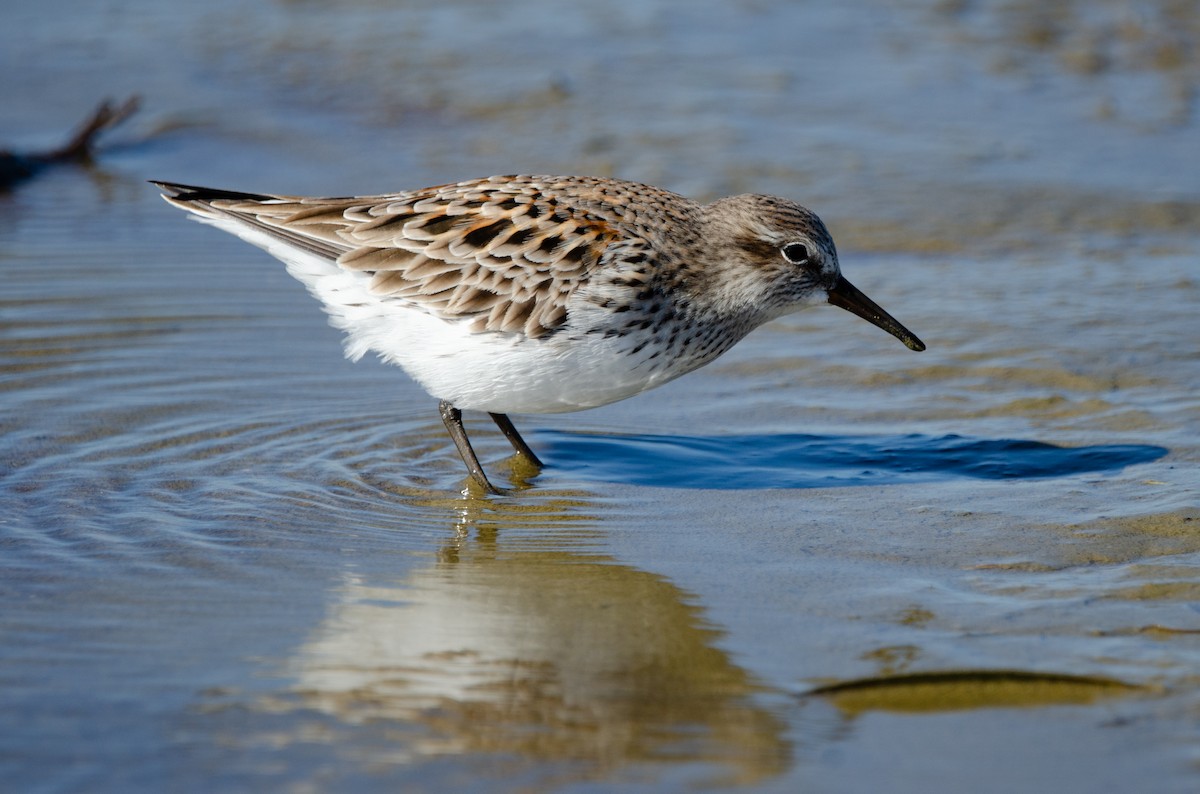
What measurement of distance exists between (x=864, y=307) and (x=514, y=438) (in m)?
1.95

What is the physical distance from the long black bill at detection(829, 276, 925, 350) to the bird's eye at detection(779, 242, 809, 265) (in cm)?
31

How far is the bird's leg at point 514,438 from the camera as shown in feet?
24.9

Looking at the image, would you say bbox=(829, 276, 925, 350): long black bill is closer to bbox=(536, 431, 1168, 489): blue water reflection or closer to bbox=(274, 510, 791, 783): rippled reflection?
bbox=(536, 431, 1168, 489): blue water reflection

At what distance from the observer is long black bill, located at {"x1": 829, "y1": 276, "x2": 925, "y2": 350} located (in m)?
7.66

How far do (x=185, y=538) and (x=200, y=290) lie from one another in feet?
13.0

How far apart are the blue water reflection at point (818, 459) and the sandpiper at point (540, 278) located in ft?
1.39

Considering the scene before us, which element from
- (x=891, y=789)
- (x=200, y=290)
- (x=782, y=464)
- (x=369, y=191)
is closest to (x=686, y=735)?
(x=891, y=789)

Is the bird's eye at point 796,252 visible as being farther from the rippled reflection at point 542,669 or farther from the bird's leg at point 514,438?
the rippled reflection at point 542,669

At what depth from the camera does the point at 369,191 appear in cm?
1202

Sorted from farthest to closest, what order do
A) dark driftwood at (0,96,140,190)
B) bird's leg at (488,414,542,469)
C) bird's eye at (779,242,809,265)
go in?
1. dark driftwood at (0,96,140,190)
2. bird's leg at (488,414,542,469)
3. bird's eye at (779,242,809,265)

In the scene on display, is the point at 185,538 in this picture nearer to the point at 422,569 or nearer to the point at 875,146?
the point at 422,569

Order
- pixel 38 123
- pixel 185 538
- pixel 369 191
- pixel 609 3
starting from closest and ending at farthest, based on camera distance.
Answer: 1. pixel 185 538
2. pixel 369 191
3. pixel 38 123
4. pixel 609 3

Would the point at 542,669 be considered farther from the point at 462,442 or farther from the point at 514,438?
the point at 514,438

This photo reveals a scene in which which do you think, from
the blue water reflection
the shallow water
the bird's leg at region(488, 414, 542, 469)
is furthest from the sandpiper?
the shallow water
